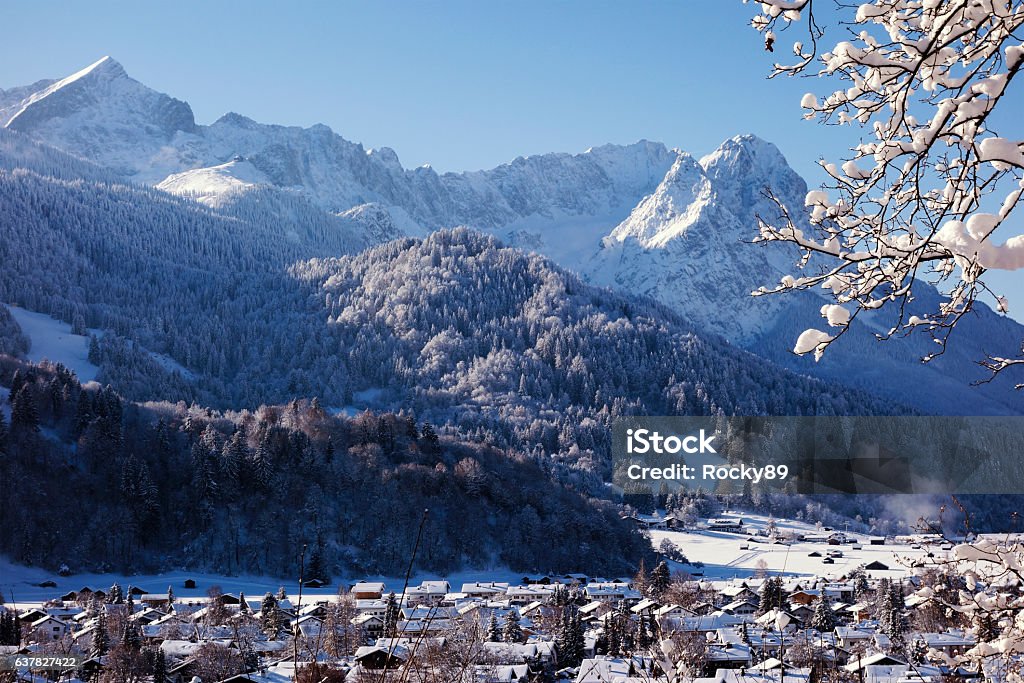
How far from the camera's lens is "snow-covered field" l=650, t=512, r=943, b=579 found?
9194cm

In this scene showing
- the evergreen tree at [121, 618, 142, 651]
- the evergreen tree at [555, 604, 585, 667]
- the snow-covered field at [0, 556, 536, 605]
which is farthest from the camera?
the snow-covered field at [0, 556, 536, 605]

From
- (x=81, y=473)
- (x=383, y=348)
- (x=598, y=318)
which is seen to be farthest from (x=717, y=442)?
(x=81, y=473)

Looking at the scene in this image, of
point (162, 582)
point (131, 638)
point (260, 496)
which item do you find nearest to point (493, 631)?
point (131, 638)

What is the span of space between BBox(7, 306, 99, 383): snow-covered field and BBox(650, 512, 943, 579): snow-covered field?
88948 millimetres

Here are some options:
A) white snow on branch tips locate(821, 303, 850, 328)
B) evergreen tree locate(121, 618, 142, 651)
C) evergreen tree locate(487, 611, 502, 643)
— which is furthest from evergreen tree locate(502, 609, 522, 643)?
white snow on branch tips locate(821, 303, 850, 328)

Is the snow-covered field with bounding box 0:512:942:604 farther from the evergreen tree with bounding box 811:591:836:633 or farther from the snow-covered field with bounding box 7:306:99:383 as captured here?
the snow-covered field with bounding box 7:306:99:383

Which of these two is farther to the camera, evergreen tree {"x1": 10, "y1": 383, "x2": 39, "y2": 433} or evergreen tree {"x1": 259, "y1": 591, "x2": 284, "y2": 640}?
evergreen tree {"x1": 10, "y1": 383, "x2": 39, "y2": 433}

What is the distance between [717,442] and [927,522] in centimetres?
15215

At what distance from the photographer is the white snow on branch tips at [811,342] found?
3453 millimetres

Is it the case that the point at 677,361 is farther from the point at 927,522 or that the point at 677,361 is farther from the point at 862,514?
the point at 927,522

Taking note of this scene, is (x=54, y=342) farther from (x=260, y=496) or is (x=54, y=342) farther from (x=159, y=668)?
(x=159, y=668)

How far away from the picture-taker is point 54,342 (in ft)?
522

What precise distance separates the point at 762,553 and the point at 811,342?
347 ft

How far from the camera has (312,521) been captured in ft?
271
